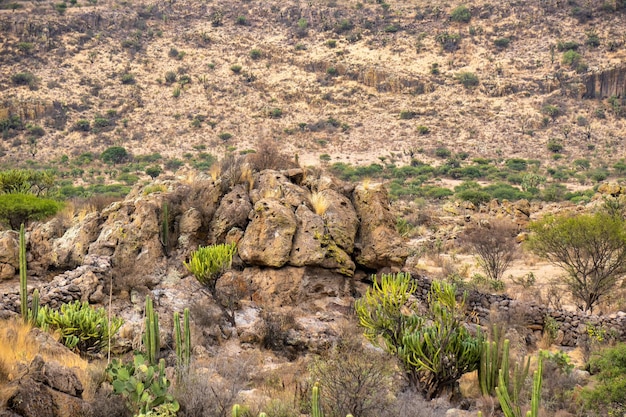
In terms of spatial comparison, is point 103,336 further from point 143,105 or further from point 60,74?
point 60,74

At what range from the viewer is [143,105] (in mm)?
52656

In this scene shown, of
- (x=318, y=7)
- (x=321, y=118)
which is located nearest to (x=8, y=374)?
(x=321, y=118)

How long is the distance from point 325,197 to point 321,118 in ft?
132

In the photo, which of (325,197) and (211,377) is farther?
(325,197)

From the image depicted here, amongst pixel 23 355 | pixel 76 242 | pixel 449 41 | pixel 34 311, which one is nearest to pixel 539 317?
pixel 34 311

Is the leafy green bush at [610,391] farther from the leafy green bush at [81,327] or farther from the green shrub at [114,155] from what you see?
the green shrub at [114,155]

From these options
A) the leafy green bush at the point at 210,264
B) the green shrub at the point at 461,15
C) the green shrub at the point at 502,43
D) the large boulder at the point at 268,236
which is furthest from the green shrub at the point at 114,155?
the green shrub at the point at 461,15

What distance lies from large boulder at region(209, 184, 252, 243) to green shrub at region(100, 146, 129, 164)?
111ft

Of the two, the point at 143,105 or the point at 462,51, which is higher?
the point at 462,51

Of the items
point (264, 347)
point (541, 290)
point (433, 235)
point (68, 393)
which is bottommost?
point (433, 235)

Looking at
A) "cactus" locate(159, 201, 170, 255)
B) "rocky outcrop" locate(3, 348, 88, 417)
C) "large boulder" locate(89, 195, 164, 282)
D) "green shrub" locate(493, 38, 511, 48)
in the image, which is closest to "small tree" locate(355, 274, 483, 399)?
"rocky outcrop" locate(3, 348, 88, 417)

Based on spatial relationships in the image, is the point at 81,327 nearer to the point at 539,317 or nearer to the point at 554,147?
the point at 539,317

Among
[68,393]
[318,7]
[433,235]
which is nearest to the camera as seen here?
[68,393]

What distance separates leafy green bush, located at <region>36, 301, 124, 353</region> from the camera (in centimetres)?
855
